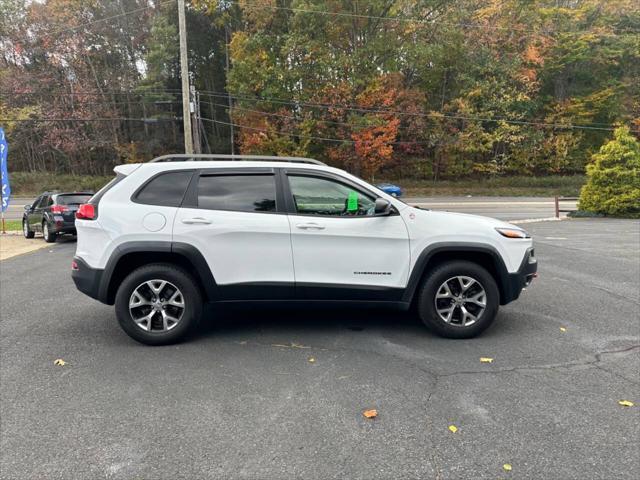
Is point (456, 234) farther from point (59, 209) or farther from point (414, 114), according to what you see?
point (414, 114)

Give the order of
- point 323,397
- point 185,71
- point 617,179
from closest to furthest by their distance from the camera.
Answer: point 323,397
point 185,71
point 617,179

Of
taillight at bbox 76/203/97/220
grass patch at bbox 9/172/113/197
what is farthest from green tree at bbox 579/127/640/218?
grass patch at bbox 9/172/113/197

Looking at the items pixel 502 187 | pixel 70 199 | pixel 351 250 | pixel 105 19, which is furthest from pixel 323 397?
pixel 105 19

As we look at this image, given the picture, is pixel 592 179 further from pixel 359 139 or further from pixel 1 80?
pixel 1 80

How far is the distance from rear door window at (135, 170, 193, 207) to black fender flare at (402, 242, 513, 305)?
247 centimetres

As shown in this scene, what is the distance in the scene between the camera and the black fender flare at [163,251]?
14.5 feet

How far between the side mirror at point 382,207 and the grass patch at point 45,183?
37.7 metres

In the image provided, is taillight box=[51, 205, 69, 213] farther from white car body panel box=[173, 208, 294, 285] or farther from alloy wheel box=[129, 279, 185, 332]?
white car body panel box=[173, 208, 294, 285]

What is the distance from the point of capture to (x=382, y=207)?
14.3 feet

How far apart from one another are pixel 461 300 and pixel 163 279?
9.84 feet

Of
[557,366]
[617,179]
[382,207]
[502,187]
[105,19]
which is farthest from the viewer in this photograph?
[502,187]

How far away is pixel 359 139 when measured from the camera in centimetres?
3447

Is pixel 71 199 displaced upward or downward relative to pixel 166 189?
downward

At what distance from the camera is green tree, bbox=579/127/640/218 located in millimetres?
18359
